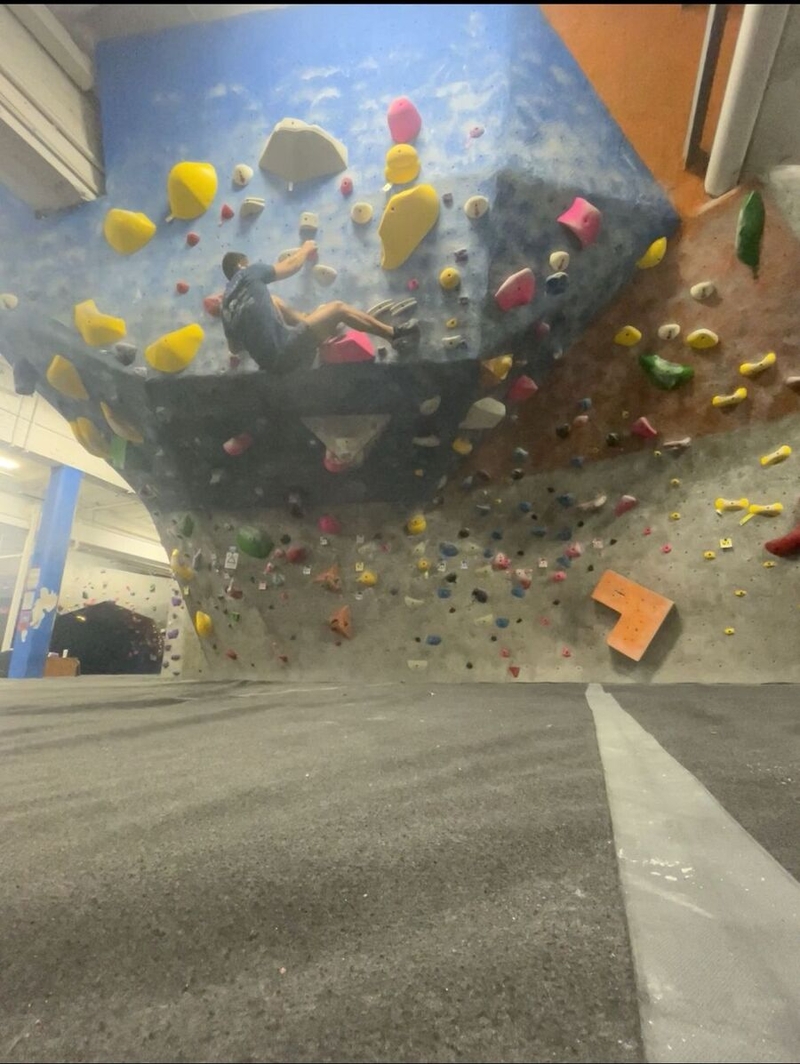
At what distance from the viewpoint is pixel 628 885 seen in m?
0.44

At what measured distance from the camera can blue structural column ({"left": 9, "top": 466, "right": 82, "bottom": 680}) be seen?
4977 mm

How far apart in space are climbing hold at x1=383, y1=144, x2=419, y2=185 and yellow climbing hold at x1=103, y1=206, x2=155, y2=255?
0.93m

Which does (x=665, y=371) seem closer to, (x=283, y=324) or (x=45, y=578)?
(x=283, y=324)

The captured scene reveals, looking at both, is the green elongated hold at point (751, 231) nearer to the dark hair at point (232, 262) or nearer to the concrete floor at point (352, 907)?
the dark hair at point (232, 262)

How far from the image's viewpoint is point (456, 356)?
209cm

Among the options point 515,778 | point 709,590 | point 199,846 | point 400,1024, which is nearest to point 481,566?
point 709,590

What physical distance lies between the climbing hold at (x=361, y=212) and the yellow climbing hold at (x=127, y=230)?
78 cm

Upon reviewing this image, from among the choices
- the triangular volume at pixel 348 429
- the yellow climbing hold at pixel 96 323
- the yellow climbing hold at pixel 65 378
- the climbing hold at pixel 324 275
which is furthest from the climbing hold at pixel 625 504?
the yellow climbing hold at pixel 65 378

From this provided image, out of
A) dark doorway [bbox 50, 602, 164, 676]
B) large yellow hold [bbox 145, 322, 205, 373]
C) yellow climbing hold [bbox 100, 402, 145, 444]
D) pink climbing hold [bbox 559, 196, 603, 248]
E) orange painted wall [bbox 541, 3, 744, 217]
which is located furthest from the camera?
dark doorway [bbox 50, 602, 164, 676]

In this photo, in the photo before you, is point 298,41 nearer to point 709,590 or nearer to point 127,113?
point 127,113

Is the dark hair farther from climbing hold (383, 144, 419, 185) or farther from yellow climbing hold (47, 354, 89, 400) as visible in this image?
yellow climbing hold (47, 354, 89, 400)

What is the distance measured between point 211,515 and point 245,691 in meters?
1.04

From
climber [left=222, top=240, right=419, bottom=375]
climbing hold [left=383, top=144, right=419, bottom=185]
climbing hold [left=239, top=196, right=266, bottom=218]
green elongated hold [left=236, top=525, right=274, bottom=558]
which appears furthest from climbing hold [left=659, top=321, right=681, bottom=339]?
green elongated hold [left=236, top=525, right=274, bottom=558]

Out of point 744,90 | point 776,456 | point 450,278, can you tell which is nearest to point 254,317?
point 450,278
